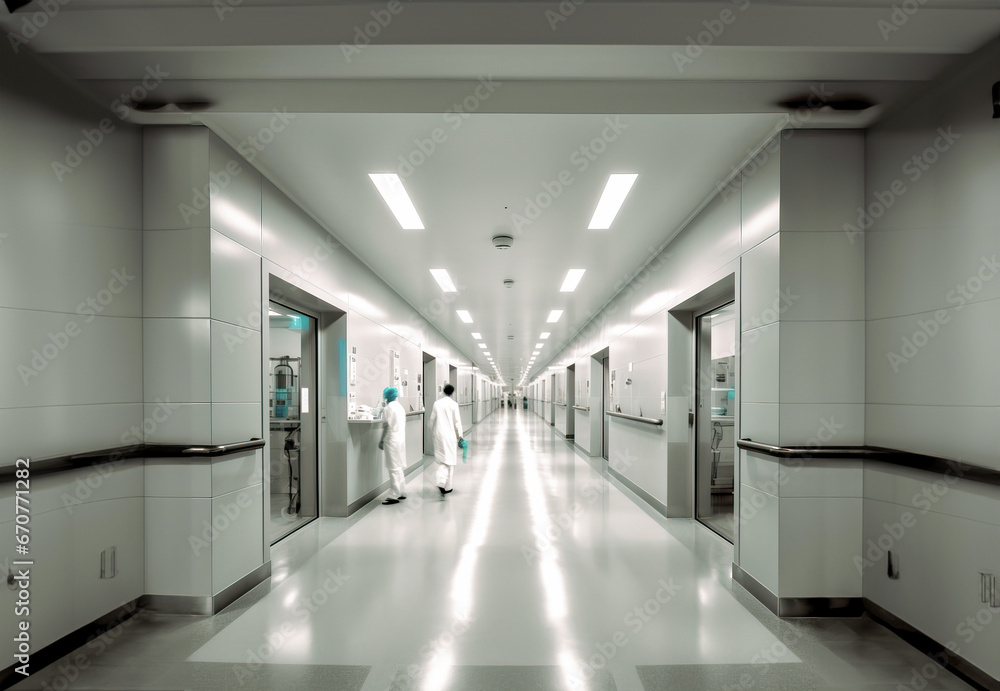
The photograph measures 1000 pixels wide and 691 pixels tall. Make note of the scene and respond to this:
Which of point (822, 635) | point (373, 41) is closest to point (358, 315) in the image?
Result: point (373, 41)

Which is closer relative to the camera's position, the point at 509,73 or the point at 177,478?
the point at 509,73

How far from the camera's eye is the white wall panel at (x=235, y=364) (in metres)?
3.50

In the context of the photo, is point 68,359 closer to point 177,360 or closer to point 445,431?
point 177,360

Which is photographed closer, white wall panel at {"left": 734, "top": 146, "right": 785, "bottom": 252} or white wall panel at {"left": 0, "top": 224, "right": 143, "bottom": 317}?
white wall panel at {"left": 0, "top": 224, "right": 143, "bottom": 317}

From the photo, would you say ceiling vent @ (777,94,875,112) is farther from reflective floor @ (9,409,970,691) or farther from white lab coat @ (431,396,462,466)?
Answer: white lab coat @ (431,396,462,466)

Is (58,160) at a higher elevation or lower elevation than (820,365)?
higher

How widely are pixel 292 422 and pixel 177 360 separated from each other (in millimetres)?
3533

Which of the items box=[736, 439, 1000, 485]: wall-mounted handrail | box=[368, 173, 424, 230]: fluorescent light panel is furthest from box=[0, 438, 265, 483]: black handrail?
box=[736, 439, 1000, 485]: wall-mounted handrail

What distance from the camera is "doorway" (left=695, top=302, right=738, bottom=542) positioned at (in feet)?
19.8

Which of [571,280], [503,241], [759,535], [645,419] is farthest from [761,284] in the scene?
[571,280]

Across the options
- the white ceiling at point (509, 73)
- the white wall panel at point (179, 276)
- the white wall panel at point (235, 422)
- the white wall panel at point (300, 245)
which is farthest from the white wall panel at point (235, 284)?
the white ceiling at point (509, 73)

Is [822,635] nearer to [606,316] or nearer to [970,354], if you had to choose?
[970,354]

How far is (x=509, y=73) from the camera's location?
9.29 feet

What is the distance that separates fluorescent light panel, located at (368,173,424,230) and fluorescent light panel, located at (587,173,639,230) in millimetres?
1801
